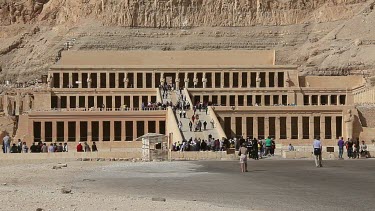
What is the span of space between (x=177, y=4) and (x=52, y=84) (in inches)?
1669

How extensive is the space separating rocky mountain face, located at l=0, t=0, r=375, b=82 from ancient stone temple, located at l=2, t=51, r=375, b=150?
14.6 metres

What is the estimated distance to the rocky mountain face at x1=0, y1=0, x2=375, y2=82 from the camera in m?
134

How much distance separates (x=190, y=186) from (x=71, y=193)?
572 centimetres

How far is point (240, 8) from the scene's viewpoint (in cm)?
14788

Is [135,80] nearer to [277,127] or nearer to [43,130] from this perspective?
[43,130]

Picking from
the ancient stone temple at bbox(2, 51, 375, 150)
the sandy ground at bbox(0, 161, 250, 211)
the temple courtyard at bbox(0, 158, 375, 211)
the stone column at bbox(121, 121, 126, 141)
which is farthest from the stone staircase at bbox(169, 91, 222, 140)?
the sandy ground at bbox(0, 161, 250, 211)

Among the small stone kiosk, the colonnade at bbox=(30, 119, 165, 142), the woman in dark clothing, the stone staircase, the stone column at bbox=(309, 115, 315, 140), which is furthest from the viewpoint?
the stone column at bbox=(309, 115, 315, 140)

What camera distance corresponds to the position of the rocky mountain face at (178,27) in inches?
5256

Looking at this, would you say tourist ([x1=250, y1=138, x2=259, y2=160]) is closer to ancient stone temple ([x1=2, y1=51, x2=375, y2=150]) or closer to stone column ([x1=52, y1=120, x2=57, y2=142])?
ancient stone temple ([x1=2, y1=51, x2=375, y2=150])

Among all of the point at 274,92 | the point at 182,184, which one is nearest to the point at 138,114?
the point at 274,92

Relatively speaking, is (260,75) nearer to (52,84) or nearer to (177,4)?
(52,84)

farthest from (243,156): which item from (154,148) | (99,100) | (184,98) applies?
(99,100)

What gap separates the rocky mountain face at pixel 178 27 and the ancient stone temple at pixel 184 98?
47.8 ft

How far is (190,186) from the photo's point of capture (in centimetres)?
3753
